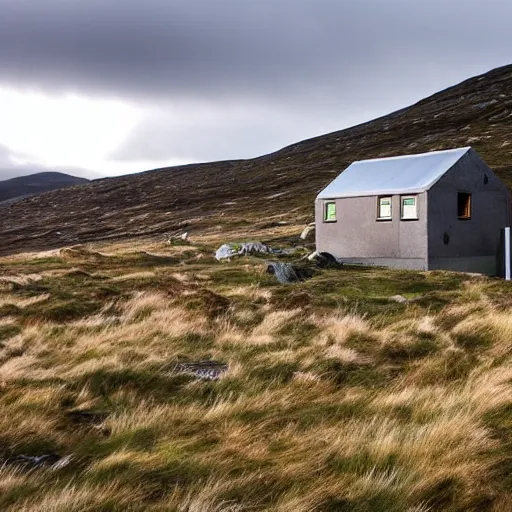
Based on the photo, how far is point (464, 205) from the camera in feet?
102

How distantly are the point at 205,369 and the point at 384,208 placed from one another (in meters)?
23.4

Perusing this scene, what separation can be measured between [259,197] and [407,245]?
67.7m

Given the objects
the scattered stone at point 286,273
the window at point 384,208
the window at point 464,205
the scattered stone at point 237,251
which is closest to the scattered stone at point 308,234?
the scattered stone at point 237,251

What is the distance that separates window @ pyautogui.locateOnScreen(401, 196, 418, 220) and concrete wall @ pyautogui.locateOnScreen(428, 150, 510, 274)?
77 centimetres

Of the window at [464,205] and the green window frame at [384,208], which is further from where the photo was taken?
the window at [464,205]

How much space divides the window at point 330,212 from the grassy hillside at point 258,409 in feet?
60.7

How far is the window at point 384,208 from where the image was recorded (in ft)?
100

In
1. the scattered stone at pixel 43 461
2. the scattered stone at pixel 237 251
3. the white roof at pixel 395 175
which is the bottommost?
the scattered stone at pixel 237 251

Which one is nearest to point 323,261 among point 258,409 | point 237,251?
→ point 237,251

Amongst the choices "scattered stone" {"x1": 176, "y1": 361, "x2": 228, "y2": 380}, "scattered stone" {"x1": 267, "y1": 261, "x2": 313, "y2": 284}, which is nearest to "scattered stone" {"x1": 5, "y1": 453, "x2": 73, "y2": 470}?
"scattered stone" {"x1": 176, "y1": 361, "x2": 228, "y2": 380}

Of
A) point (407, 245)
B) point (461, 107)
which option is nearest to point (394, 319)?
point (407, 245)

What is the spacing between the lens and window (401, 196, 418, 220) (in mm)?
29156

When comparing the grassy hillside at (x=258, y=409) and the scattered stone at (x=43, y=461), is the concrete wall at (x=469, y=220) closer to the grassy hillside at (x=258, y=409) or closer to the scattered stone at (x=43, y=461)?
the grassy hillside at (x=258, y=409)

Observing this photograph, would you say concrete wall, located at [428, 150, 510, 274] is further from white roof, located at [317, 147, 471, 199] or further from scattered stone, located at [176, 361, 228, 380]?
scattered stone, located at [176, 361, 228, 380]
